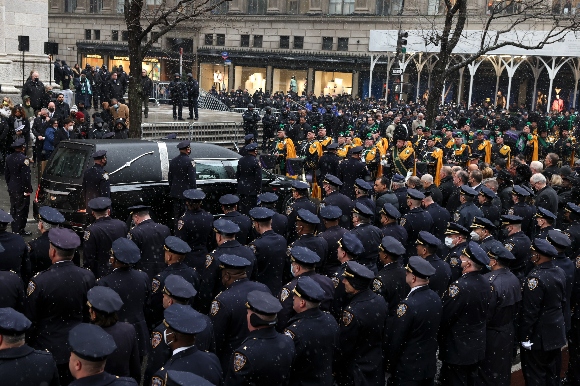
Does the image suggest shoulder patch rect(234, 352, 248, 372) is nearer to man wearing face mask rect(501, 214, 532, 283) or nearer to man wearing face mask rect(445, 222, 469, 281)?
man wearing face mask rect(445, 222, 469, 281)

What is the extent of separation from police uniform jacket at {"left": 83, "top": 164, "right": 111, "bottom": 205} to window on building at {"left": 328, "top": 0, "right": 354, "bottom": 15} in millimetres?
41972

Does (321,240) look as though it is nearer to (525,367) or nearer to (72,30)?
(525,367)

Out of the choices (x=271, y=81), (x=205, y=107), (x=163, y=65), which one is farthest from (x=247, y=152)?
(x=163, y=65)

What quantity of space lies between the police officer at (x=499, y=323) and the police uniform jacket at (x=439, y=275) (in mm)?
441

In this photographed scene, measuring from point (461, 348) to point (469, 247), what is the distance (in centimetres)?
100

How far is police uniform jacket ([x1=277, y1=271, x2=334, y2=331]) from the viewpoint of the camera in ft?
20.9

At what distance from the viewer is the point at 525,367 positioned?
796 cm

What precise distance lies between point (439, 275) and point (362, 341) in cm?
175

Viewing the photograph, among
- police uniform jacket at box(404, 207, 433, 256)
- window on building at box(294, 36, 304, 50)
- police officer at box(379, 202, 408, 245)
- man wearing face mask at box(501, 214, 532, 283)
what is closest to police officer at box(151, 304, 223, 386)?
police officer at box(379, 202, 408, 245)

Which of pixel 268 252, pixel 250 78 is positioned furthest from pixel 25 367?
pixel 250 78

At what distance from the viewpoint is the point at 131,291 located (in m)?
6.51

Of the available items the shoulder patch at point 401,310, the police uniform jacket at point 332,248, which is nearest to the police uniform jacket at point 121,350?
the shoulder patch at point 401,310

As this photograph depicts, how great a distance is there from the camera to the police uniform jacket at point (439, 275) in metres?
7.65

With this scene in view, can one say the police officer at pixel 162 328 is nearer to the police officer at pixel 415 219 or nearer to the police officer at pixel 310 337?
the police officer at pixel 310 337
